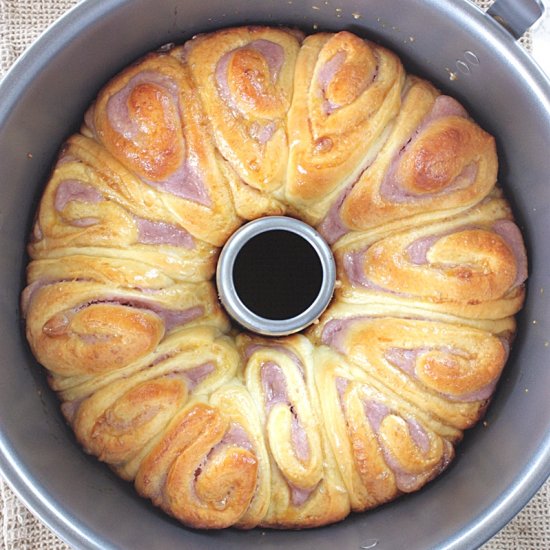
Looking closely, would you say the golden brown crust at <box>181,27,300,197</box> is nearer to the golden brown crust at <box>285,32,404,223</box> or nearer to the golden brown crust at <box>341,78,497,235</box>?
the golden brown crust at <box>285,32,404,223</box>

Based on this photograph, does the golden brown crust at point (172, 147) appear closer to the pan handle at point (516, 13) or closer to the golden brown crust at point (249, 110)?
the golden brown crust at point (249, 110)

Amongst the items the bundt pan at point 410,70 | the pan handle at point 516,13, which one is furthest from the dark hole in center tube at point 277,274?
the pan handle at point 516,13

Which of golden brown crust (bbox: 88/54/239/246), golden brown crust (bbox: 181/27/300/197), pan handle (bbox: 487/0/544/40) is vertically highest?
pan handle (bbox: 487/0/544/40)

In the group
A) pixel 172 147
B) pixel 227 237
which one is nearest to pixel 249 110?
pixel 172 147

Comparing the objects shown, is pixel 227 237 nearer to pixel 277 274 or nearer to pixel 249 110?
pixel 277 274

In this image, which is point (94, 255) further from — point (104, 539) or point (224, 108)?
point (104, 539)

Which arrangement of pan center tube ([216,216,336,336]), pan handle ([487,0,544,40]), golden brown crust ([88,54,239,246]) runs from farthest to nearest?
pan center tube ([216,216,336,336]), golden brown crust ([88,54,239,246]), pan handle ([487,0,544,40])

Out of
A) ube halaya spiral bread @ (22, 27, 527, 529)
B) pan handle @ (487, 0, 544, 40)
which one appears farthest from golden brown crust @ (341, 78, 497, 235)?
pan handle @ (487, 0, 544, 40)
